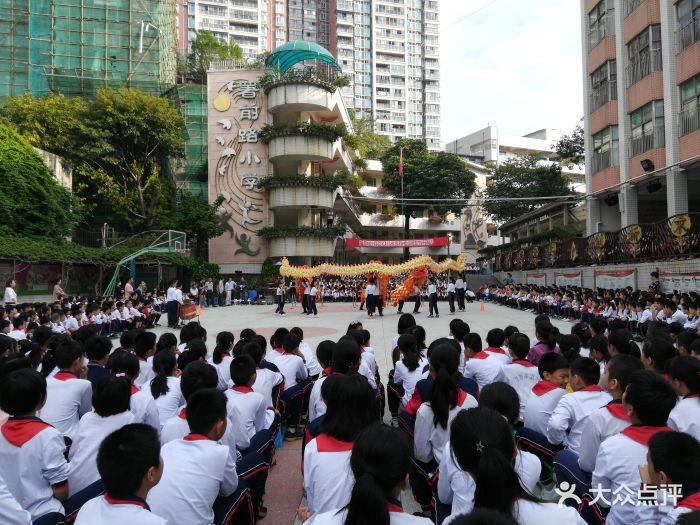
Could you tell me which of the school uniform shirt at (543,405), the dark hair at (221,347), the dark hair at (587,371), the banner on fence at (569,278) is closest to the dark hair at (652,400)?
the dark hair at (587,371)

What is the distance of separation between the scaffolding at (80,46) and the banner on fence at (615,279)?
29430 mm

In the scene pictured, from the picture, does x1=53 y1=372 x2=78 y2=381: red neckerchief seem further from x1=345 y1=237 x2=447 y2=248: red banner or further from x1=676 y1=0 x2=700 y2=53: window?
x1=345 y1=237 x2=447 y2=248: red banner

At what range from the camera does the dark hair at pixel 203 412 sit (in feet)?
9.43

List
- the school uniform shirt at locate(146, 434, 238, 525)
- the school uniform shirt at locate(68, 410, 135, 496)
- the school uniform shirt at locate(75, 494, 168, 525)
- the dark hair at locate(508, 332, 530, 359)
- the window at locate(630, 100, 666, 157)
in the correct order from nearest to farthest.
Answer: the school uniform shirt at locate(75, 494, 168, 525) < the school uniform shirt at locate(146, 434, 238, 525) < the school uniform shirt at locate(68, 410, 135, 496) < the dark hair at locate(508, 332, 530, 359) < the window at locate(630, 100, 666, 157)

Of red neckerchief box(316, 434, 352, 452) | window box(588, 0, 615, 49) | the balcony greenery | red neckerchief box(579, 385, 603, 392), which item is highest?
the balcony greenery

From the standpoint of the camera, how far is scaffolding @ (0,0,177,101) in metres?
30.2

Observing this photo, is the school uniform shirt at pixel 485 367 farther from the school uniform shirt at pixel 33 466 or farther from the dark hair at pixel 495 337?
the school uniform shirt at pixel 33 466

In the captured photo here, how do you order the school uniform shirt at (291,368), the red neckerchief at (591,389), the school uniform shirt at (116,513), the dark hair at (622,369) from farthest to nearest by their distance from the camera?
the school uniform shirt at (291,368) → the red neckerchief at (591,389) → the dark hair at (622,369) → the school uniform shirt at (116,513)

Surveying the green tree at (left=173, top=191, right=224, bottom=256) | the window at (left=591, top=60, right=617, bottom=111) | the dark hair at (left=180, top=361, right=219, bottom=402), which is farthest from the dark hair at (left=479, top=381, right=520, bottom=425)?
the green tree at (left=173, top=191, right=224, bottom=256)

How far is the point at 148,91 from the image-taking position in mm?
32562

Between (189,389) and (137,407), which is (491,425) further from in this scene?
(137,407)

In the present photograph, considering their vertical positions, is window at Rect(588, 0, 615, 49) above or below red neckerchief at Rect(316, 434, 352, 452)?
above

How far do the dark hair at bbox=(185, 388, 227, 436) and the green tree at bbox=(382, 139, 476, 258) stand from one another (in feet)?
126

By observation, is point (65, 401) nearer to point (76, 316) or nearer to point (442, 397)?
point (442, 397)
